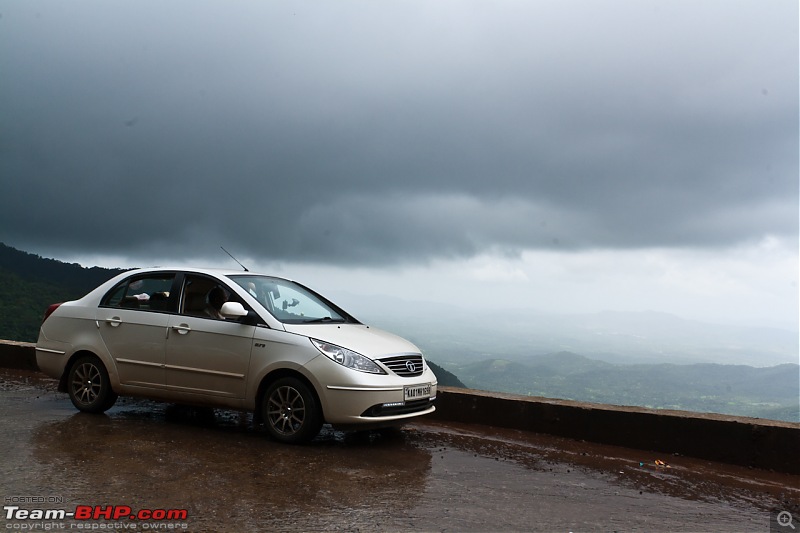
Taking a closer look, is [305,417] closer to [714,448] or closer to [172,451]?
[172,451]

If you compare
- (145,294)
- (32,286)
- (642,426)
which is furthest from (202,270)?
(32,286)

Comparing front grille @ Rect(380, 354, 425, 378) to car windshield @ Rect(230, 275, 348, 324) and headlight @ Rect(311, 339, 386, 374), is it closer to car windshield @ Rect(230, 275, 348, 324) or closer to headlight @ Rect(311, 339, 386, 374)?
headlight @ Rect(311, 339, 386, 374)

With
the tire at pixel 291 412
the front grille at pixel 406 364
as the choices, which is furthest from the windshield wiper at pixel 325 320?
the front grille at pixel 406 364

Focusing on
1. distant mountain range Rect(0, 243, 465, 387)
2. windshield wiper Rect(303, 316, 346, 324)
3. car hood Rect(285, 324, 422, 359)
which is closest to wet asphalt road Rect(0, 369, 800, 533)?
car hood Rect(285, 324, 422, 359)

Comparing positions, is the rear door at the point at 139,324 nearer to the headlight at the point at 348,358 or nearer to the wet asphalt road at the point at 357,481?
the wet asphalt road at the point at 357,481

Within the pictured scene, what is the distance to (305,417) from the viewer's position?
663 cm

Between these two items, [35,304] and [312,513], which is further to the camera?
[35,304]

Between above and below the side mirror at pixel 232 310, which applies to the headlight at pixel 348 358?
below

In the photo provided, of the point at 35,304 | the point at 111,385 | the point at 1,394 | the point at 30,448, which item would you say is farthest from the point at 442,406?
the point at 35,304

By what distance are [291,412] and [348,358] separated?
82 centimetres

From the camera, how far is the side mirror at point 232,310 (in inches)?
271

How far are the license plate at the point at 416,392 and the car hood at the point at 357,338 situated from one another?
39cm

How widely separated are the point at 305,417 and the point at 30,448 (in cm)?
248

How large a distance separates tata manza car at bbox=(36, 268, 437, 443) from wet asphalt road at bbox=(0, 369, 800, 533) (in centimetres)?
40
